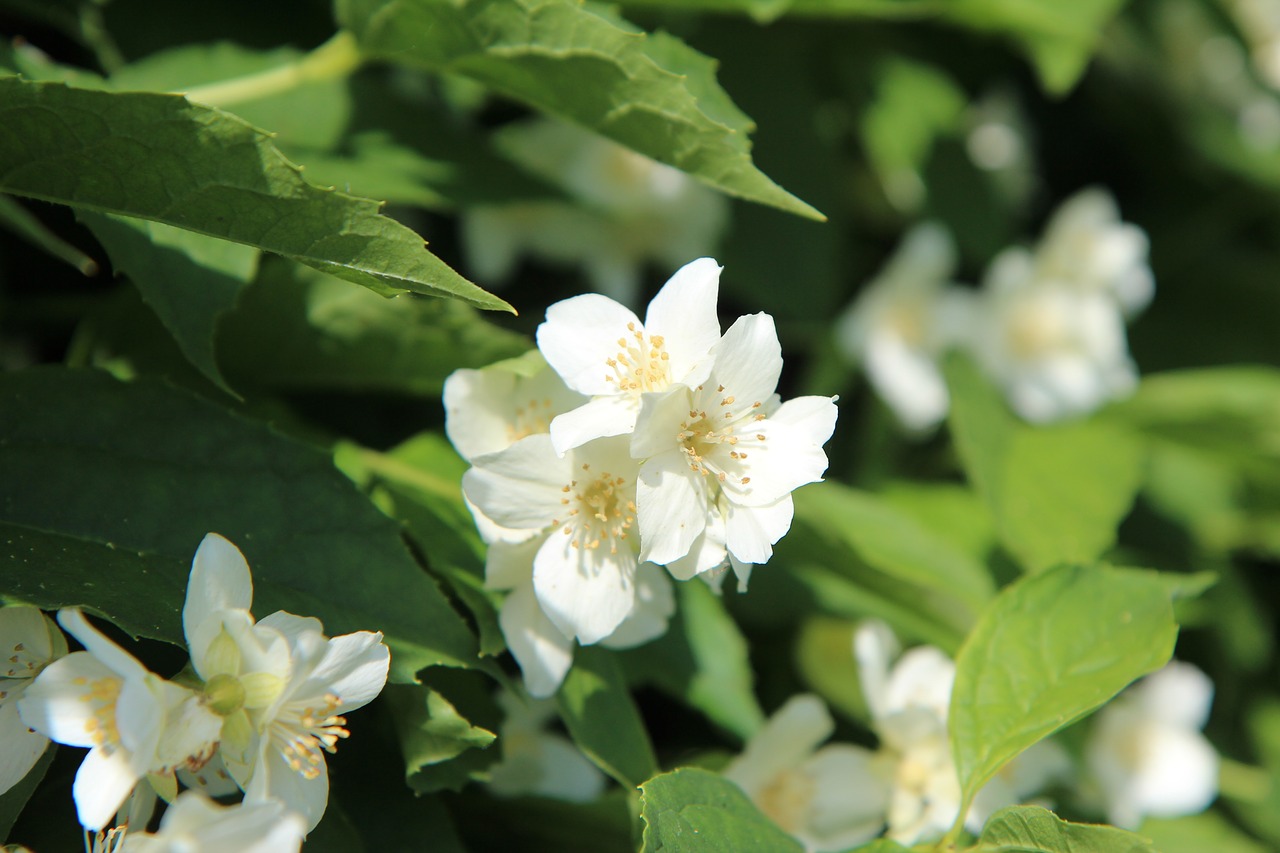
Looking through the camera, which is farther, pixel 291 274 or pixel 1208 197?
pixel 1208 197

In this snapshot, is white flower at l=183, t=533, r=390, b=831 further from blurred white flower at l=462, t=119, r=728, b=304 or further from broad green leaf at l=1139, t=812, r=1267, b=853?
broad green leaf at l=1139, t=812, r=1267, b=853

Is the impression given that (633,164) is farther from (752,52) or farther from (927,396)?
(927,396)

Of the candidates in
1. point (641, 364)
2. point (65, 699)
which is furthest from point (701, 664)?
point (65, 699)

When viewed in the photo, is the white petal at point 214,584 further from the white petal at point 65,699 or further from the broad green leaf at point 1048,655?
the broad green leaf at point 1048,655

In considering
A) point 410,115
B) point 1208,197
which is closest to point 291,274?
point 410,115

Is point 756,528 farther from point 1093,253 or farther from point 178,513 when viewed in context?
point 1093,253

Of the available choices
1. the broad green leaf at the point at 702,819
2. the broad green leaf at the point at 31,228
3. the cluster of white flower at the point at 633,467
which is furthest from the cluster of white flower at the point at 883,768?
the broad green leaf at the point at 31,228
